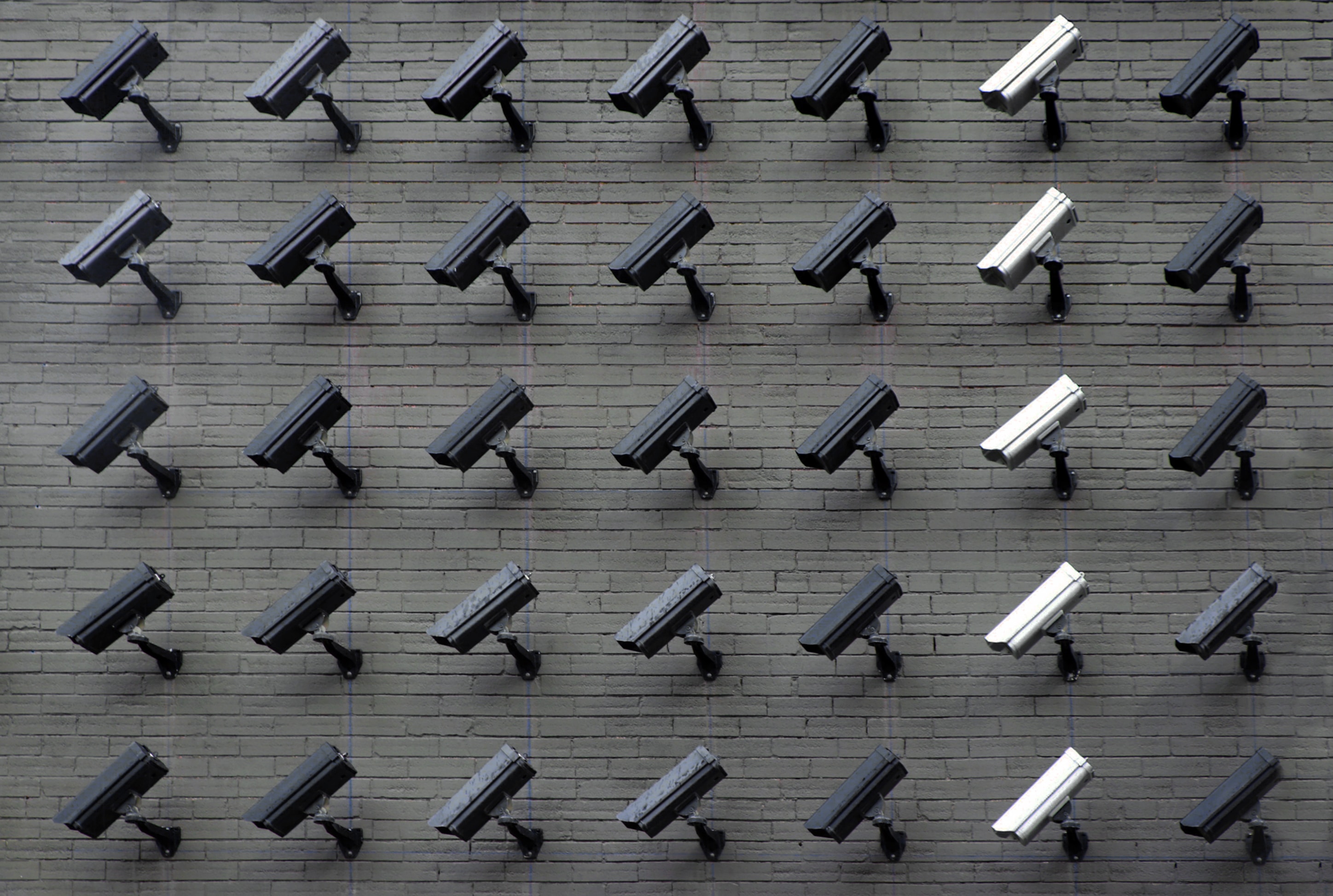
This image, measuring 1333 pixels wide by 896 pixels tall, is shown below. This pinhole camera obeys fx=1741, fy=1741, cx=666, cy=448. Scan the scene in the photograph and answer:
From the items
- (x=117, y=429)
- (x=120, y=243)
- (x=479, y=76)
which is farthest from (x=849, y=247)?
(x=117, y=429)

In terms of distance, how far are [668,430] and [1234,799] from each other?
201 inches

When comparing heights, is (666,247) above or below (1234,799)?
above

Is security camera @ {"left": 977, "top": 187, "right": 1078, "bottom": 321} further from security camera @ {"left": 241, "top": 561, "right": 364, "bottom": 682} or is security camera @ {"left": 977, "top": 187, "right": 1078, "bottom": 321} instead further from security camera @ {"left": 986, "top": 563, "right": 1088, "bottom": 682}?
security camera @ {"left": 241, "top": 561, "right": 364, "bottom": 682}

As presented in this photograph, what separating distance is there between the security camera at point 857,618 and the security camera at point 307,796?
148 inches

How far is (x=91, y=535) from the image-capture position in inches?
567

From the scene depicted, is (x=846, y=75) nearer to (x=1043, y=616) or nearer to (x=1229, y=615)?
(x=1043, y=616)

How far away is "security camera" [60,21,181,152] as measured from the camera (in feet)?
46.7

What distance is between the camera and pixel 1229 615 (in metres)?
13.2

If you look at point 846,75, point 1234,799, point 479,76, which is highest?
point 479,76

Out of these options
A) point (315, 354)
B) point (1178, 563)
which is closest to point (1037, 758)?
point (1178, 563)

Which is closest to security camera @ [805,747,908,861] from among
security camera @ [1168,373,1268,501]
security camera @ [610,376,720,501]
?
security camera @ [610,376,720,501]

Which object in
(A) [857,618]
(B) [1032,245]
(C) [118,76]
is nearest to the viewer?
(A) [857,618]

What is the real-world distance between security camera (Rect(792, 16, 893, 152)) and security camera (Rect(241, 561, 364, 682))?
5.29 metres

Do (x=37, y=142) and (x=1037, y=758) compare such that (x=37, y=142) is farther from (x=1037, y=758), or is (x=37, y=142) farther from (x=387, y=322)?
(x=1037, y=758)
